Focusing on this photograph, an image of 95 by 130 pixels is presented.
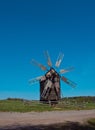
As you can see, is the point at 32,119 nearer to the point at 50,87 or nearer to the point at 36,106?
the point at 36,106

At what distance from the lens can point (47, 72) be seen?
6819 centimetres

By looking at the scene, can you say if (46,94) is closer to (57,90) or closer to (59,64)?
(57,90)

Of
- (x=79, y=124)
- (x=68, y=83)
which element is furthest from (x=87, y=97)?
(x=79, y=124)

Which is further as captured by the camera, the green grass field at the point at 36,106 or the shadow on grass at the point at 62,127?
the green grass field at the point at 36,106

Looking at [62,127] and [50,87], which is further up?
[50,87]

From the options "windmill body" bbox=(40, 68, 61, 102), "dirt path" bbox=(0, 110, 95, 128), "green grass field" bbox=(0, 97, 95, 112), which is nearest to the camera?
"dirt path" bbox=(0, 110, 95, 128)

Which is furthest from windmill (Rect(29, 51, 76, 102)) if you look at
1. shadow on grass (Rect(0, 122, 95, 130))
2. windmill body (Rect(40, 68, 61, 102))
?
shadow on grass (Rect(0, 122, 95, 130))

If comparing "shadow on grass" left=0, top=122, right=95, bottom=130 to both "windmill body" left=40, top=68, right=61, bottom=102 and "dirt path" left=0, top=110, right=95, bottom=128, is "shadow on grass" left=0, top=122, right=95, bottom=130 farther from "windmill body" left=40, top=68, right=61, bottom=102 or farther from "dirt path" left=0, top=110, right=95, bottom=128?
"windmill body" left=40, top=68, right=61, bottom=102

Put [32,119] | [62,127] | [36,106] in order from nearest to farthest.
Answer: [62,127] → [32,119] → [36,106]

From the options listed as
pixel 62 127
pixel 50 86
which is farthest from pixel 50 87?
pixel 62 127

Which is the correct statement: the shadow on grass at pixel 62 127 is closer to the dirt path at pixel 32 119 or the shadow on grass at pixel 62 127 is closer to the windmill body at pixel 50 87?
the dirt path at pixel 32 119

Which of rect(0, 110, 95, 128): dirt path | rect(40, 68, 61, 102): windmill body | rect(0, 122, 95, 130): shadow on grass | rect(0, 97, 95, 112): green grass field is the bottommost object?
rect(0, 122, 95, 130): shadow on grass

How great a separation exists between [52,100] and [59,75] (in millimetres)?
5276

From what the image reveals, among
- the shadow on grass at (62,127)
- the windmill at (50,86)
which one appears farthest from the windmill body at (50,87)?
the shadow on grass at (62,127)
